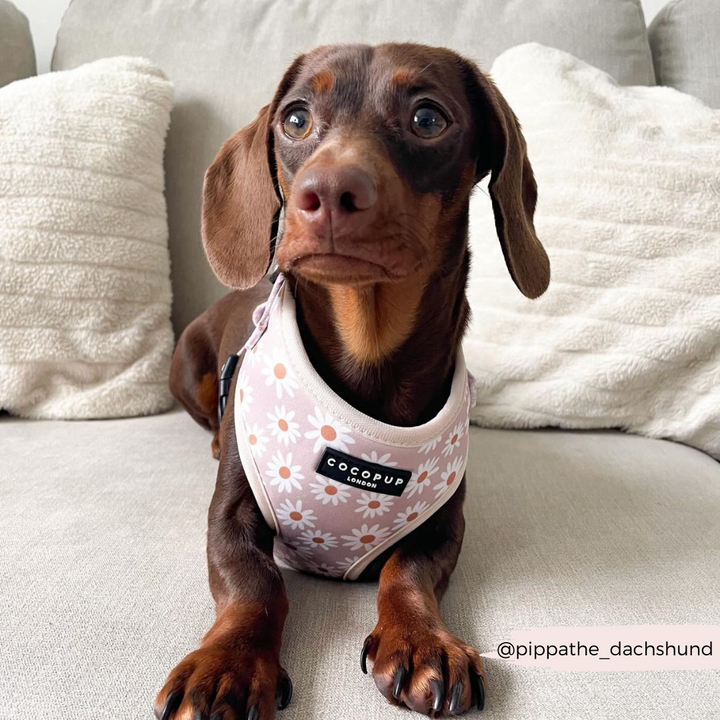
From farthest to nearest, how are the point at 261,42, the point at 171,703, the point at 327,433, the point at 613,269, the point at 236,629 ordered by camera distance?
the point at 261,42, the point at 613,269, the point at 327,433, the point at 236,629, the point at 171,703

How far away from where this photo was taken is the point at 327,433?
1028mm

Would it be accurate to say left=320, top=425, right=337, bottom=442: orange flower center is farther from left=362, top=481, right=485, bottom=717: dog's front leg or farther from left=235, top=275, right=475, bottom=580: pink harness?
left=362, top=481, right=485, bottom=717: dog's front leg

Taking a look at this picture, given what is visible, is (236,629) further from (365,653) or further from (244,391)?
(244,391)

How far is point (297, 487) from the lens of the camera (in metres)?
1.06

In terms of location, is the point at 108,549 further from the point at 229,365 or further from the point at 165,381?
the point at 165,381

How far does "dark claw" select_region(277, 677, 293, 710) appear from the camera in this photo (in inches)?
32.8

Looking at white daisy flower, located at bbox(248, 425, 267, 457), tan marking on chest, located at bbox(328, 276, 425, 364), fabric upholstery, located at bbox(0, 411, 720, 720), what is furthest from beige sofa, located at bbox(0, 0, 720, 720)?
tan marking on chest, located at bbox(328, 276, 425, 364)

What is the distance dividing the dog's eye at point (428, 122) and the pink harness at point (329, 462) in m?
0.32

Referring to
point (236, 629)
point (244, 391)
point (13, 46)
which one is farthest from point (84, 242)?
point (236, 629)

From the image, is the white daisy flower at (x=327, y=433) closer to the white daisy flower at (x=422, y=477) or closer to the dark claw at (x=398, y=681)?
the white daisy flower at (x=422, y=477)

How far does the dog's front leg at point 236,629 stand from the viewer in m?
0.79

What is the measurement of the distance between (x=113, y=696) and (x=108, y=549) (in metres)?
0.36

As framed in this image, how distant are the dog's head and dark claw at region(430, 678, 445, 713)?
472 mm

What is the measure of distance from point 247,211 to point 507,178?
16.5 inches
